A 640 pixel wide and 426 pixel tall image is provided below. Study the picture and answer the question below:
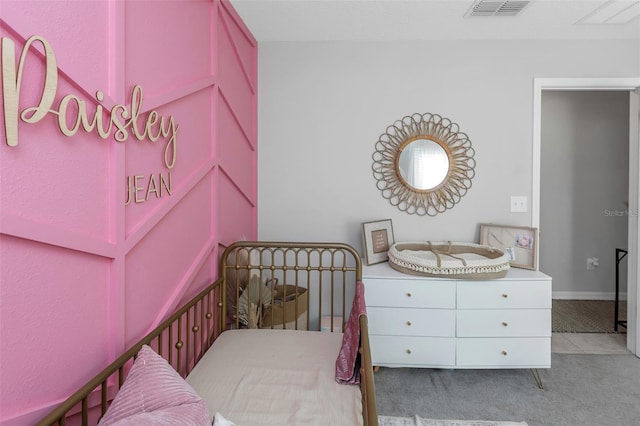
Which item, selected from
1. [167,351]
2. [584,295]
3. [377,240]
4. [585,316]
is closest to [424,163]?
[377,240]

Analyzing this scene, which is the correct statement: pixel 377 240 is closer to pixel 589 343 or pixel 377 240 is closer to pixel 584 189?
pixel 589 343

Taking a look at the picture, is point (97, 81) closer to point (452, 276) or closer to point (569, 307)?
point (452, 276)

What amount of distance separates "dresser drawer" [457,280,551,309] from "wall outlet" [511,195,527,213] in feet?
2.02

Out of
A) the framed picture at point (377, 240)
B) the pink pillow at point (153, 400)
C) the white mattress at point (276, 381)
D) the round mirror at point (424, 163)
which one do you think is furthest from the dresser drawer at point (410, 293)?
the pink pillow at point (153, 400)

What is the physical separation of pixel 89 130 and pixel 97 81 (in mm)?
160

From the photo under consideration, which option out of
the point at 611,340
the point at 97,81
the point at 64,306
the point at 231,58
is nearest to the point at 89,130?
the point at 97,81

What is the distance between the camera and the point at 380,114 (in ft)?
9.11

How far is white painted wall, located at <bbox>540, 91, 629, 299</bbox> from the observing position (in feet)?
12.6

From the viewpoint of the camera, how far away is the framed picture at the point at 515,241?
2.53 meters

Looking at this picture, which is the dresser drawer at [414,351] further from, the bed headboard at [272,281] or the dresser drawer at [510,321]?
the bed headboard at [272,281]

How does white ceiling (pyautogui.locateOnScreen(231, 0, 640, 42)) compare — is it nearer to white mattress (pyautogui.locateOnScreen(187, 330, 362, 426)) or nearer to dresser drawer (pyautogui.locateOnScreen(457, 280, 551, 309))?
dresser drawer (pyautogui.locateOnScreen(457, 280, 551, 309))

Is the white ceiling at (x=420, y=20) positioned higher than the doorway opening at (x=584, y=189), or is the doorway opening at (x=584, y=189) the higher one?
the white ceiling at (x=420, y=20)

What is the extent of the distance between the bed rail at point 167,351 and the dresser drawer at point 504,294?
1414 mm

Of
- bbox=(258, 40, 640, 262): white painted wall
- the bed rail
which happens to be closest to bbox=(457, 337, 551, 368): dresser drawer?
bbox=(258, 40, 640, 262): white painted wall
